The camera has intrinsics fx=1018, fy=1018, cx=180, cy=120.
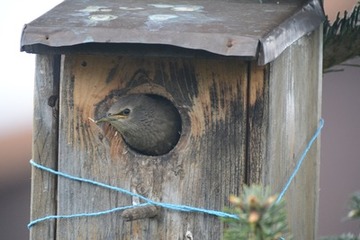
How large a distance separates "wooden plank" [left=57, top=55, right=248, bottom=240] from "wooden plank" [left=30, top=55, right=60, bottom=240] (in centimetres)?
5

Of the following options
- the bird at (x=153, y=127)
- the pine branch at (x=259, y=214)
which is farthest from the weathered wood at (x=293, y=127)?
the pine branch at (x=259, y=214)

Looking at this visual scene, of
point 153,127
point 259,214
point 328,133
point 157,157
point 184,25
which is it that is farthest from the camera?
point 328,133

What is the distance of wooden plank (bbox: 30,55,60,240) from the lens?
3494 mm

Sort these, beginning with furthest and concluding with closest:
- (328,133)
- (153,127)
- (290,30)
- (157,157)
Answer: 1. (328,133)
2. (153,127)
3. (157,157)
4. (290,30)

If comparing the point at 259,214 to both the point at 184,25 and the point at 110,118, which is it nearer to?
the point at 184,25

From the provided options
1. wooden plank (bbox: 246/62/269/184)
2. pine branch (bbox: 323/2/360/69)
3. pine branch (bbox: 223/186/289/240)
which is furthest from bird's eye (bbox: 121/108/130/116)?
pine branch (bbox: 223/186/289/240)

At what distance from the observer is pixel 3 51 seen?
580cm

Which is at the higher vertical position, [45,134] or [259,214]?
[45,134]

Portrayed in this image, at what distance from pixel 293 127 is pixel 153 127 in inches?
18.8

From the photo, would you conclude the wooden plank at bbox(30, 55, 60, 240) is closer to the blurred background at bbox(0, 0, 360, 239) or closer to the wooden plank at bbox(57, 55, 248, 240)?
the wooden plank at bbox(57, 55, 248, 240)

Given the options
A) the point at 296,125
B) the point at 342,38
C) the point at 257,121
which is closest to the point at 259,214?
the point at 257,121

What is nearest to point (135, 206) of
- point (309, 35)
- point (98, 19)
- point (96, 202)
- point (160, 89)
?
point (96, 202)

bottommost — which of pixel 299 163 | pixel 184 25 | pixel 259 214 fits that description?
pixel 259 214

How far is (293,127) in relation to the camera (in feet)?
11.4
